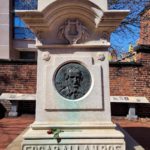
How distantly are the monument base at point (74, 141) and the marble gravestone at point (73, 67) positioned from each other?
0.06 feet

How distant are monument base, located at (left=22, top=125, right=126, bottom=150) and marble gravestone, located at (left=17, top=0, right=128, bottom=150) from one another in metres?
0.02

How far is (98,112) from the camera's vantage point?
5.68m

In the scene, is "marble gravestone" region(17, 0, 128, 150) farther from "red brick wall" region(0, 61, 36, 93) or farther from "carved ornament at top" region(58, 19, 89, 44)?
"red brick wall" region(0, 61, 36, 93)

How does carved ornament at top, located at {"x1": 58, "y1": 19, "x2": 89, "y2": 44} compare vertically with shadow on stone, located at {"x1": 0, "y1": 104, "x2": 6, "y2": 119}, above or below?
above

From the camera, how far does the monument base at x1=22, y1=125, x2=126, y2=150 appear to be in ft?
17.5

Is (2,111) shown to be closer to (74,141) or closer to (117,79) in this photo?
(117,79)

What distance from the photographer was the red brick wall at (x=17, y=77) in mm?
13461

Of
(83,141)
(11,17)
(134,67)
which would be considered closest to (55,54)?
(83,141)

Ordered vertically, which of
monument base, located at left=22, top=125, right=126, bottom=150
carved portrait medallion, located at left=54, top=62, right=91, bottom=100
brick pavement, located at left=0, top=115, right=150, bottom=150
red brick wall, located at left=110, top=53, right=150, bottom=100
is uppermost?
red brick wall, located at left=110, top=53, right=150, bottom=100

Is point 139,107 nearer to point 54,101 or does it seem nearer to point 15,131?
point 15,131

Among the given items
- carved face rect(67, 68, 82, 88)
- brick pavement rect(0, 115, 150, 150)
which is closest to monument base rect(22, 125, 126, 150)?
A: carved face rect(67, 68, 82, 88)

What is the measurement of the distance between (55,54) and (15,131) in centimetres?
427

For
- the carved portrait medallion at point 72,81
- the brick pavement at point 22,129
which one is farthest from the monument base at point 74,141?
the brick pavement at point 22,129

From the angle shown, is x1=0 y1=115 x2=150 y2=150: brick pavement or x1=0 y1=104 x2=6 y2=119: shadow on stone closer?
x1=0 y1=115 x2=150 y2=150: brick pavement
